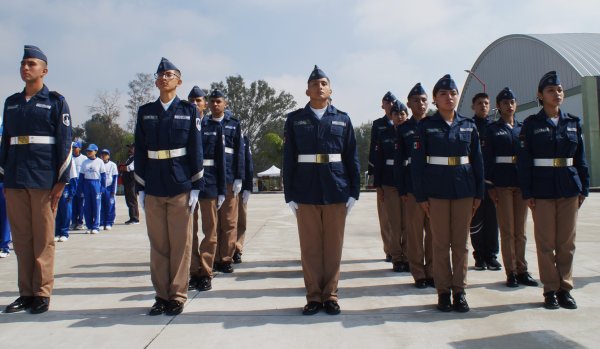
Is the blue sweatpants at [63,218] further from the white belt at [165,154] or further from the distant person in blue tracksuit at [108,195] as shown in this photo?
the white belt at [165,154]

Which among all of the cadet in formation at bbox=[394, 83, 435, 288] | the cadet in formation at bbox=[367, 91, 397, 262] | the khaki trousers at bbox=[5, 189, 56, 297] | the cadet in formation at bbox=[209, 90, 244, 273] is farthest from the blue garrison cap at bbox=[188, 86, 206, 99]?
the cadet in formation at bbox=[394, 83, 435, 288]

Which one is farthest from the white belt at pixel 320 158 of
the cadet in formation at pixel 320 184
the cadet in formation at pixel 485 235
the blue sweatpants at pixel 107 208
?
the blue sweatpants at pixel 107 208

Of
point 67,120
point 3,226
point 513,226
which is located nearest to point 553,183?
point 513,226

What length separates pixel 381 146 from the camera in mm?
5996

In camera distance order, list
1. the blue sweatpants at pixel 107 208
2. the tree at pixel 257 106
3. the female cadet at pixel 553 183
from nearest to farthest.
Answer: the female cadet at pixel 553 183, the blue sweatpants at pixel 107 208, the tree at pixel 257 106

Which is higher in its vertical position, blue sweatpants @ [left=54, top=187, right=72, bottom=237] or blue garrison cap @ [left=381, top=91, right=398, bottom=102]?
blue garrison cap @ [left=381, top=91, right=398, bottom=102]

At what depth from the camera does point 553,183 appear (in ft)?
13.3

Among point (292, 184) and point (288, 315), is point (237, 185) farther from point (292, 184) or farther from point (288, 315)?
point (288, 315)

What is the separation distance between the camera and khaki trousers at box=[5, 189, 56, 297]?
158 inches

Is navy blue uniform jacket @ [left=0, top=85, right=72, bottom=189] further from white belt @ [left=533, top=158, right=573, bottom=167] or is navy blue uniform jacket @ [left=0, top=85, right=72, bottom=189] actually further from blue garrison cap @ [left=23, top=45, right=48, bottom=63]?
white belt @ [left=533, top=158, right=573, bottom=167]

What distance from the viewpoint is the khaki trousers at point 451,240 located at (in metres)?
3.94

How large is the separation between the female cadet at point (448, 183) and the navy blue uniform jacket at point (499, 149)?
3.52 feet

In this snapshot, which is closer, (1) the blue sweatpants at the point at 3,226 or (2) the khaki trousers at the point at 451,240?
(2) the khaki trousers at the point at 451,240

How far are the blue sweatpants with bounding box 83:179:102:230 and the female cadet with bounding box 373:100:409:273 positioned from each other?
21.9 feet
